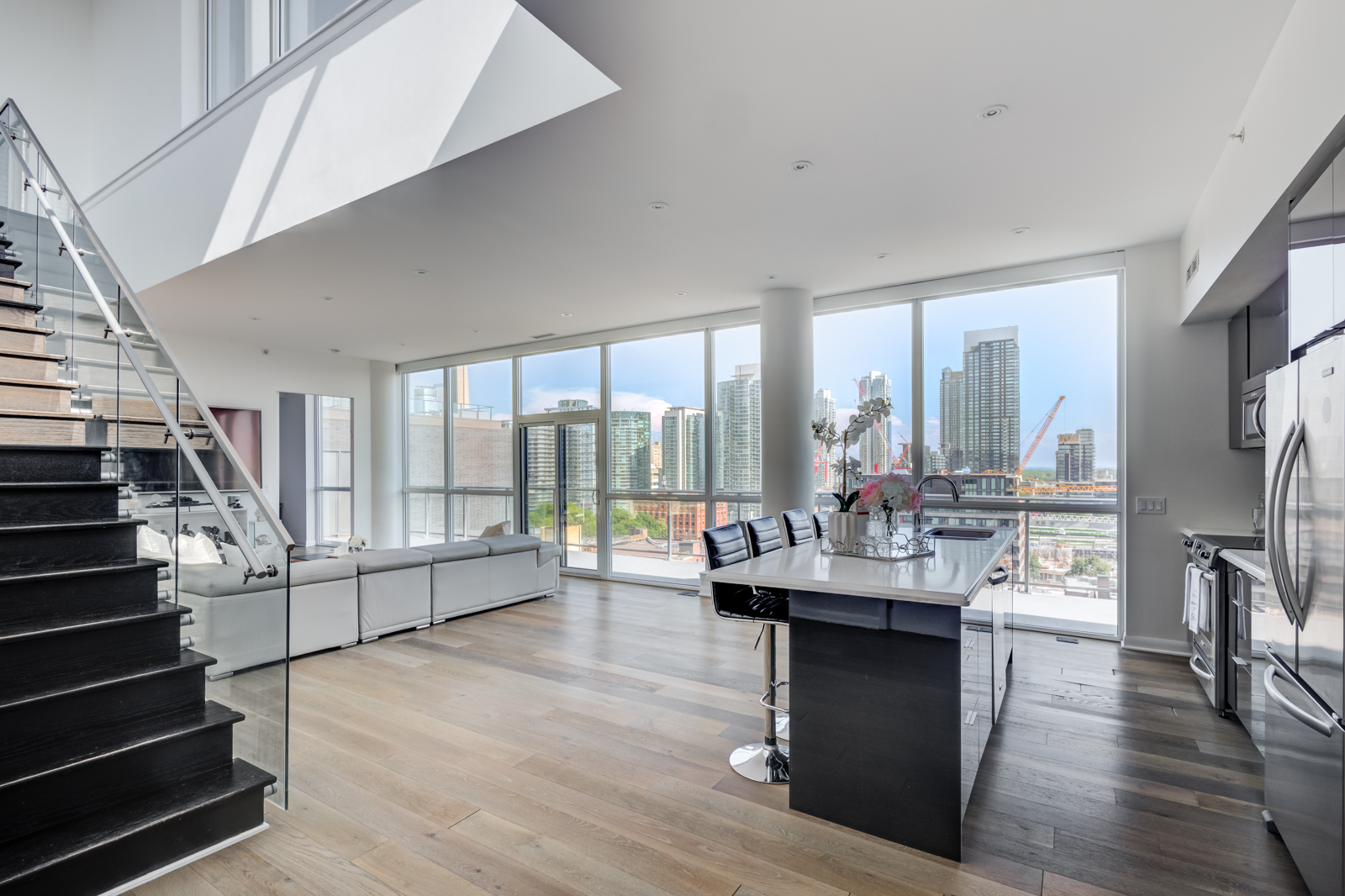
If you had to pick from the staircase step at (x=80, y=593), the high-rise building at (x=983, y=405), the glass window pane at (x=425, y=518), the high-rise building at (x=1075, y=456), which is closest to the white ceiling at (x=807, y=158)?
the high-rise building at (x=983, y=405)

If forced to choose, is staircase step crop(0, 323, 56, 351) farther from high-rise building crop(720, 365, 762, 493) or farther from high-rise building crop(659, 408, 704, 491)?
high-rise building crop(720, 365, 762, 493)

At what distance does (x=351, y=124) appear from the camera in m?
3.85

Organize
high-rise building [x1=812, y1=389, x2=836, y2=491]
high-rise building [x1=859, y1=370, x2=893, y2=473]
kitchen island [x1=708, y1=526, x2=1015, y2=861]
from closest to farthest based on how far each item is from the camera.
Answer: kitchen island [x1=708, y1=526, x2=1015, y2=861] < high-rise building [x1=859, y1=370, x2=893, y2=473] < high-rise building [x1=812, y1=389, x2=836, y2=491]

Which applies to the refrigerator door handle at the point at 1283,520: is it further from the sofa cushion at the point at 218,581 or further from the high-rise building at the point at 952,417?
the high-rise building at the point at 952,417

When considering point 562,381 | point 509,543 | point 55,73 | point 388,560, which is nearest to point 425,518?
point 562,381

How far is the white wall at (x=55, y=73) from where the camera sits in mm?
6469

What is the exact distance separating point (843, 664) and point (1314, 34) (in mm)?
2495

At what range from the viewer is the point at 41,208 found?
3.58 m

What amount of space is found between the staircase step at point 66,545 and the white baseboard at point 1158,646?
5.90m

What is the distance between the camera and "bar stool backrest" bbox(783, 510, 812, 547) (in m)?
3.88

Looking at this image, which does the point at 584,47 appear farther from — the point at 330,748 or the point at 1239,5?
the point at 330,748

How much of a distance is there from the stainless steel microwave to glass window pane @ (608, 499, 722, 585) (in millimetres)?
4408

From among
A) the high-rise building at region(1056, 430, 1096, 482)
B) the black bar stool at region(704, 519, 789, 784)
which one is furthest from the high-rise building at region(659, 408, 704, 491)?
the black bar stool at region(704, 519, 789, 784)

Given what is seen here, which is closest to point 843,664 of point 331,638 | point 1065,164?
point 1065,164
